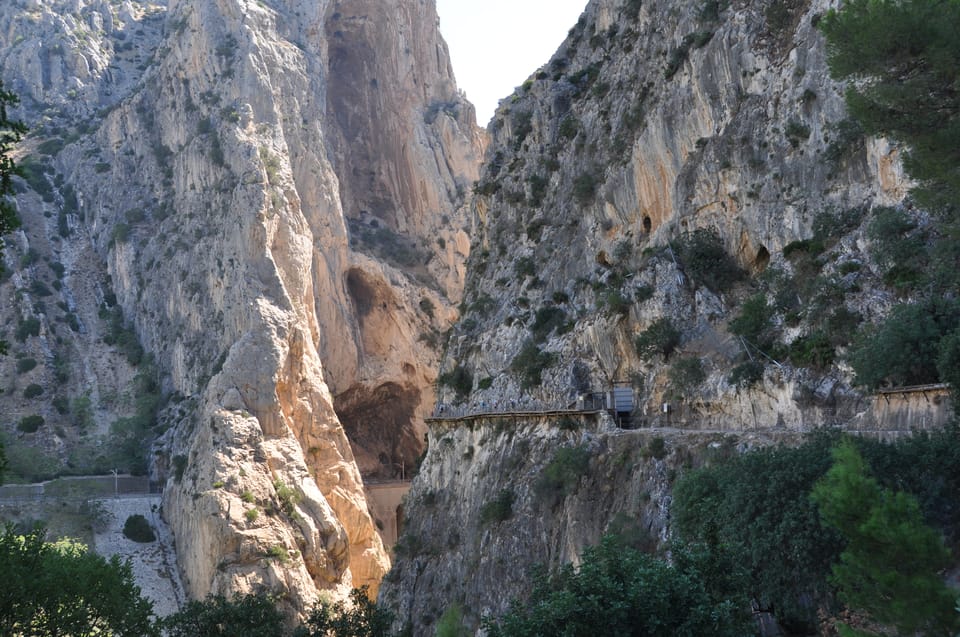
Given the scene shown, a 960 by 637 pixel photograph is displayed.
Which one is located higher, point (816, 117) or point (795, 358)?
point (816, 117)

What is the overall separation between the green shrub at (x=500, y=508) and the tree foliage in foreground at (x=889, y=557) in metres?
21.4

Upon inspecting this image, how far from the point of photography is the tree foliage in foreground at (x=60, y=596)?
56.4 ft

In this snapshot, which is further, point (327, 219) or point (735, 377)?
point (327, 219)

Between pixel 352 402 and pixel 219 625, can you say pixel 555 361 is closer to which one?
pixel 219 625

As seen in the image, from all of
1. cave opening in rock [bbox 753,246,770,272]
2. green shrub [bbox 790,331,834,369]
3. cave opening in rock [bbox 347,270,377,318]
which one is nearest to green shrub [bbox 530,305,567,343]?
cave opening in rock [bbox 753,246,770,272]

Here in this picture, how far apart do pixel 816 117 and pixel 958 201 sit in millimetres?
13454

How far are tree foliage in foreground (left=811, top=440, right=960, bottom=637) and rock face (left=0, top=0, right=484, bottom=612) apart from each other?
3783 cm

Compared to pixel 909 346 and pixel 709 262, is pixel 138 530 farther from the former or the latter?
pixel 909 346

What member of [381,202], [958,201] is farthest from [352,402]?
[958,201]

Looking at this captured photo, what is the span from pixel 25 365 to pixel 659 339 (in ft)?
147

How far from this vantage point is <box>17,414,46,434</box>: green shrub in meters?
54.6

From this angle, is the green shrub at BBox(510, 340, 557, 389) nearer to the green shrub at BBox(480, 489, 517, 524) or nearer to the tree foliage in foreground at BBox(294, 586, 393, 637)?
the green shrub at BBox(480, 489, 517, 524)

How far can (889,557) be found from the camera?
1162 centimetres

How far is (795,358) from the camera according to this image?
26.5 meters
